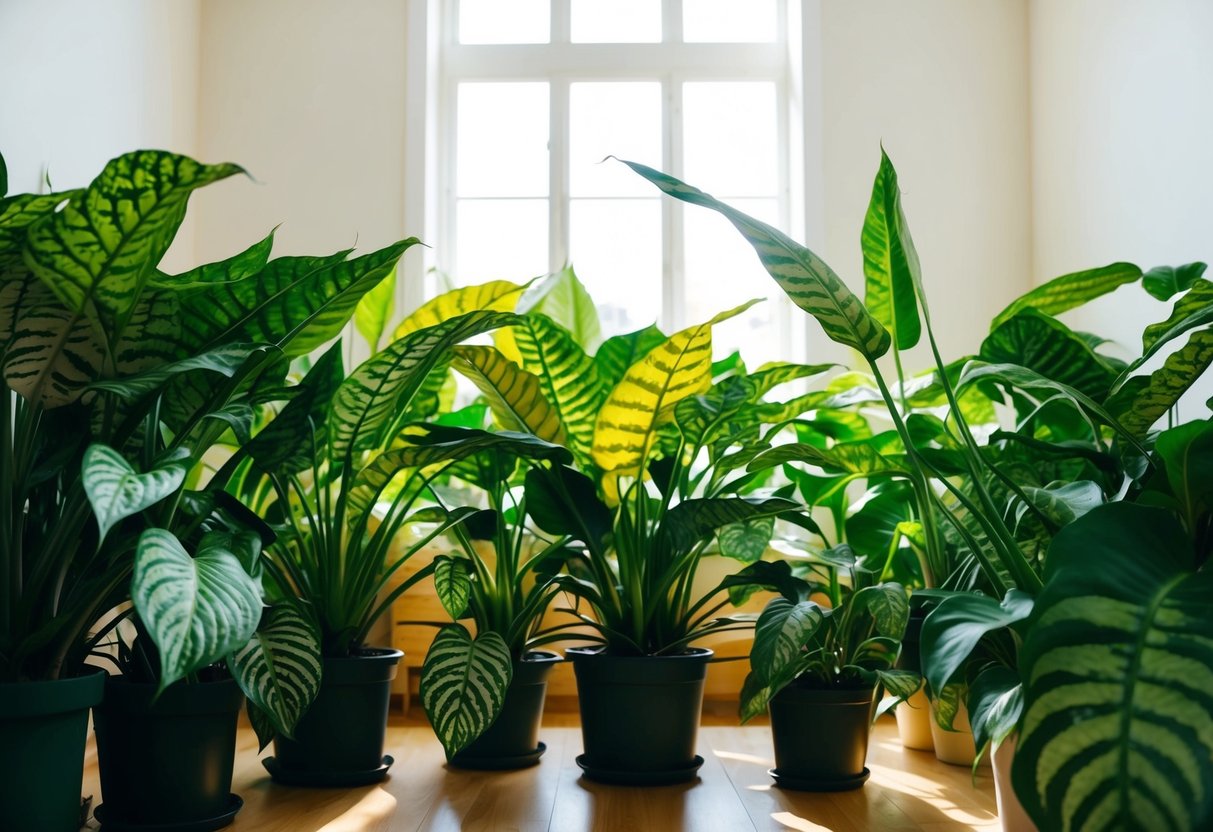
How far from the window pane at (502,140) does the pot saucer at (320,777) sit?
6.15ft

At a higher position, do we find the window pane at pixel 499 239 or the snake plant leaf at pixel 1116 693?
the window pane at pixel 499 239

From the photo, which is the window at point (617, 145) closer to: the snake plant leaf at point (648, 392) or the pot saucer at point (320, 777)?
the snake plant leaf at point (648, 392)

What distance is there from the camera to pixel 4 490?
108 cm

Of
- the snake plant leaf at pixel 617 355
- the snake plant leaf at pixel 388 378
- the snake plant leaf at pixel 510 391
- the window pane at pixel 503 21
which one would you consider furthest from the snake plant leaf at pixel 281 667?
the window pane at pixel 503 21

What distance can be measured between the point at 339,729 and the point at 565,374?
662mm

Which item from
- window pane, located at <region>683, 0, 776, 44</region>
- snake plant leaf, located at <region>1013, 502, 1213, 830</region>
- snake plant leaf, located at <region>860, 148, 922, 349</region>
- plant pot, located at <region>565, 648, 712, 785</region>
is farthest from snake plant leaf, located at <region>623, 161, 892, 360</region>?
window pane, located at <region>683, 0, 776, 44</region>

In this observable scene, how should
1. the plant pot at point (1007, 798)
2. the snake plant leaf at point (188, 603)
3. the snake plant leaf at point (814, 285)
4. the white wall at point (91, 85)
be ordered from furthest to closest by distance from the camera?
the white wall at point (91, 85), the plant pot at point (1007, 798), the snake plant leaf at point (814, 285), the snake plant leaf at point (188, 603)

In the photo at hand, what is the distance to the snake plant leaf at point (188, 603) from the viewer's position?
0.80 m

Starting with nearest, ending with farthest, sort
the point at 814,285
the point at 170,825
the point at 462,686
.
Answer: the point at 814,285 < the point at 170,825 < the point at 462,686

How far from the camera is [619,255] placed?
2.90 m

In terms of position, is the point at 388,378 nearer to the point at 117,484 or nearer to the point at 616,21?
the point at 117,484

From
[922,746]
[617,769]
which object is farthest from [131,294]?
[922,746]

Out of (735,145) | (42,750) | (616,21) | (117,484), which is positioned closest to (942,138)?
(735,145)

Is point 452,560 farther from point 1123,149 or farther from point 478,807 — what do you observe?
point 1123,149
